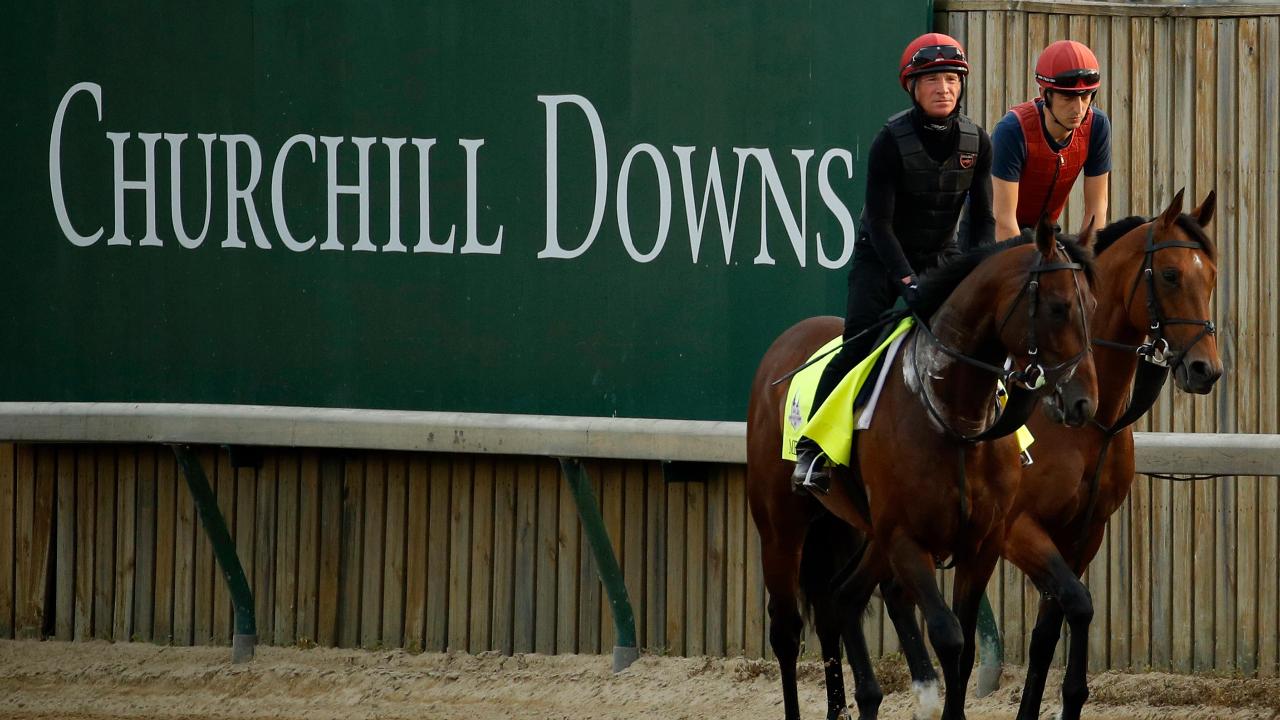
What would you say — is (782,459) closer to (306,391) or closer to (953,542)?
(953,542)

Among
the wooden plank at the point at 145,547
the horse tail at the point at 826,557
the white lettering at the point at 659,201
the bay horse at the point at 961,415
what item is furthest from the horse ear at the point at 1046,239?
the wooden plank at the point at 145,547

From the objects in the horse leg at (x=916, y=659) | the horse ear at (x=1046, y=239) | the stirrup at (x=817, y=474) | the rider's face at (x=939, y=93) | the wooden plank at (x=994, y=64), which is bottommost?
the horse leg at (x=916, y=659)

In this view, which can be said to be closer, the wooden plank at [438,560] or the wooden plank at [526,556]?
the wooden plank at [526,556]

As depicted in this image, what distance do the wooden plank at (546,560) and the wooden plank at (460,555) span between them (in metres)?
0.38

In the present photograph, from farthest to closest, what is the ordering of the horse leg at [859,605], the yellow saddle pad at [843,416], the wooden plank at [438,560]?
the wooden plank at [438,560] < the horse leg at [859,605] < the yellow saddle pad at [843,416]

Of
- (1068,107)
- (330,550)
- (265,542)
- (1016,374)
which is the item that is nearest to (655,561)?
(330,550)

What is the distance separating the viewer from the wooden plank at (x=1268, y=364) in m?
8.72

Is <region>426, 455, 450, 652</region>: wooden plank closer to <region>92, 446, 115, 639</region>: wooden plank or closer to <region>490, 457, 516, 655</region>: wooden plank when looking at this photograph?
<region>490, 457, 516, 655</region>: wooden plank

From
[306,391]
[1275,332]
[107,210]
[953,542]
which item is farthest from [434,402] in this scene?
[1275,332]

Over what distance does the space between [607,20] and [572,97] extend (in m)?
0.41

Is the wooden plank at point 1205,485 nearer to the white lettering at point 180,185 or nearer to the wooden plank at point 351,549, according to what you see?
the wooden plank at point 351,549

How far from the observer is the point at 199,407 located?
9203 mm

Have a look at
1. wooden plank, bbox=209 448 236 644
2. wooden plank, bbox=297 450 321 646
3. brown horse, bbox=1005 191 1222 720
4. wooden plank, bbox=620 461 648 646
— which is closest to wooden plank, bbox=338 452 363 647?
wooden plank, bbox=297 450 321 646

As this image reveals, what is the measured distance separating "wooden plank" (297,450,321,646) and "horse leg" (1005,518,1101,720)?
13.0ft
